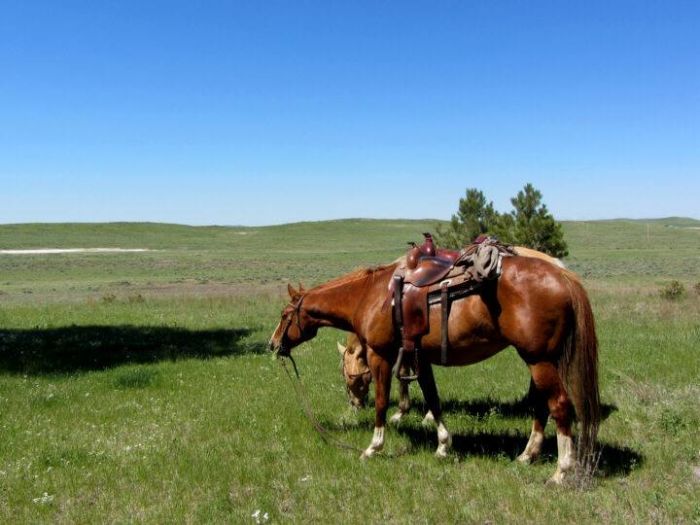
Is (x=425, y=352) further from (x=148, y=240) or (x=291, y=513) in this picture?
(x=148, y=240)

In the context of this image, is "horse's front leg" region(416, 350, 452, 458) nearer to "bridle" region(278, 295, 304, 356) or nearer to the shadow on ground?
"bridle" region(278, 295, 304, 356)

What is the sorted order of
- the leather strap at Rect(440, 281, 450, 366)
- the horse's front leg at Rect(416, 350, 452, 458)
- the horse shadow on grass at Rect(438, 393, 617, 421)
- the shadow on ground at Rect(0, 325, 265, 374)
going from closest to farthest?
the leather strap at Rect(440, 281, 450, 366)
the horse's front leg at Rect(416, 350, 452, 458)
the horse shadow on grass at Rect(438, 393, 617, 421)
the shadow on ground at Rect(0, 325, 265, 374)

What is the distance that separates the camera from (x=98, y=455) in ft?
23.5

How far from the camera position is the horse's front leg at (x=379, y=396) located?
7.05 metres

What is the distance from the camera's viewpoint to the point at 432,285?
675 centimetres

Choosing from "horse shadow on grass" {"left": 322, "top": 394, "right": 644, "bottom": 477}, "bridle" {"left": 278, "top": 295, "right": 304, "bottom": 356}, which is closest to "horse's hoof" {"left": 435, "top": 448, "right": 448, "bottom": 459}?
"horse shadow on grass" {"left": 322, "top": 394, "right": 644, "bottom": 477}

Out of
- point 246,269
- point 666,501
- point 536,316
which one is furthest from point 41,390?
point 246,269

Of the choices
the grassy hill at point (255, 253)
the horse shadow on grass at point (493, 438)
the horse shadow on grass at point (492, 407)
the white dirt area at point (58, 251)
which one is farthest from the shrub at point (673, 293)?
the white dirt area at point (58, 251)

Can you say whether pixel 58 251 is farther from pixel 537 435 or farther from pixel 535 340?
pixel 535 340

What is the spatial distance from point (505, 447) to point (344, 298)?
8.89 feet

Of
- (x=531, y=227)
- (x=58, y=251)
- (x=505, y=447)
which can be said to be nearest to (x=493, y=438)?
(x=505, y=447)

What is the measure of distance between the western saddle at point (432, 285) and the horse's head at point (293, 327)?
1.53 meters

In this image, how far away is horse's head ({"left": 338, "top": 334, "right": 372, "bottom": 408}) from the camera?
894 centimetres

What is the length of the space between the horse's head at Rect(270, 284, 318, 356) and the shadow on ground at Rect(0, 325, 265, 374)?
6.02 m
